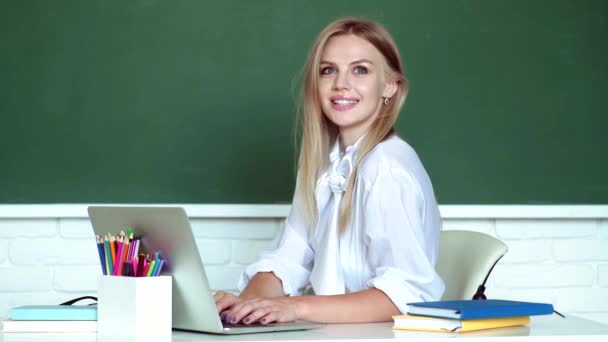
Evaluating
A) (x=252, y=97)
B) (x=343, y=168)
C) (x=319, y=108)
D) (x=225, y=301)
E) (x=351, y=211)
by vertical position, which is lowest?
(x=225, y=301)

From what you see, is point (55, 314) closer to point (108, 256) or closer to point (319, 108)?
point (108, 256)

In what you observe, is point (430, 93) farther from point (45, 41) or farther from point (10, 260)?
point (10, 260)

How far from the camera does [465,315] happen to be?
52.4 inches

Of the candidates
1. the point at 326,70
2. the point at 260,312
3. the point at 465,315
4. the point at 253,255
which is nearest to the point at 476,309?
the point at 465,315

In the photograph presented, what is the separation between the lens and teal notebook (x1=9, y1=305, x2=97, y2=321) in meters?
1.34

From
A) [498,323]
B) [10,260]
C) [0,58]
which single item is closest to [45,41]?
[0,58]

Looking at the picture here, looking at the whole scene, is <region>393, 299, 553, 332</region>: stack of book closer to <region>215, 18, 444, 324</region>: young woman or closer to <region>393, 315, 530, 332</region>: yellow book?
<region>393, 315, 530, 332</region>: yellow book

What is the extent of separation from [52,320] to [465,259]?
3.55ft

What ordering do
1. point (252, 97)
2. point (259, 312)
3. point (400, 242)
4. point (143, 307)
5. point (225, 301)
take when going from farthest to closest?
point (252, 97) → point (400, 242) → point (225, 301) → point (259, 312) → point (143, 307)

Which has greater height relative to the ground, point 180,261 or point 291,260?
point 291,260

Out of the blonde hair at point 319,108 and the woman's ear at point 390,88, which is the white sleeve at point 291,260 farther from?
the woman's ear at point 390,88

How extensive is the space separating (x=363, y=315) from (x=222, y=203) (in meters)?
1.12

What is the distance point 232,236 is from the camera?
2.68 metres

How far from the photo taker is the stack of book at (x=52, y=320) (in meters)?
1.34
